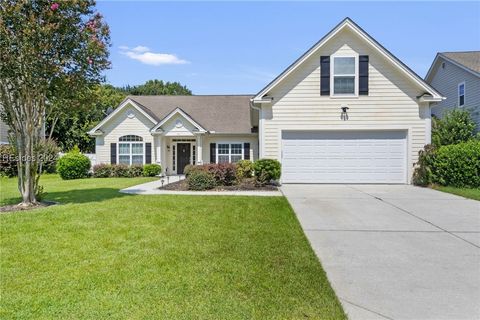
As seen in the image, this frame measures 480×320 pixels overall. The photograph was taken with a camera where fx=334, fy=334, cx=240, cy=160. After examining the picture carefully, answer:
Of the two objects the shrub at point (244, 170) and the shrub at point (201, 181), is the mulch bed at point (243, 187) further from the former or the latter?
the shrub at point (244, 170)

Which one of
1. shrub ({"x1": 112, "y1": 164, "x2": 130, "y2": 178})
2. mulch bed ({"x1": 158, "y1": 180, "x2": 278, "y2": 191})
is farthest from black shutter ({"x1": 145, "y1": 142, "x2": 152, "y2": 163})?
mulch bed ({"x1": 158, "y1": 180, "x2": 278, "y2": 191})

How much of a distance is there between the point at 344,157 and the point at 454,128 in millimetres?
7357

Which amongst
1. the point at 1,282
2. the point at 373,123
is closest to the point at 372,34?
the point at 373,123

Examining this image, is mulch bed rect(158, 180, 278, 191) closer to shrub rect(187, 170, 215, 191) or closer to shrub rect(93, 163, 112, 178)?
shrub rect(187, 170, 215, 191)

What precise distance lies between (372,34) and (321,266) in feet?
43.4

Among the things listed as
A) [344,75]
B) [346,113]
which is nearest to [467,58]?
[344,75]

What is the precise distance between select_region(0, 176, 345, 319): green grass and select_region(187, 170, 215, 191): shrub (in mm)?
4886

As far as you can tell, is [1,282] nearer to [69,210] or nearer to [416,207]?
[69,210]

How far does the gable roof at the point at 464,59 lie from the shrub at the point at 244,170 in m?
14.0

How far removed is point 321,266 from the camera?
453 cm

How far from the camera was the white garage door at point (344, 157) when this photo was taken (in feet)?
47.9

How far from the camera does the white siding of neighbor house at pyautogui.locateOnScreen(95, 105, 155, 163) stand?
21.4m

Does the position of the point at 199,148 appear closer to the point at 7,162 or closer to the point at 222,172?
the point at 222,172

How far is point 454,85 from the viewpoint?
2122cm
